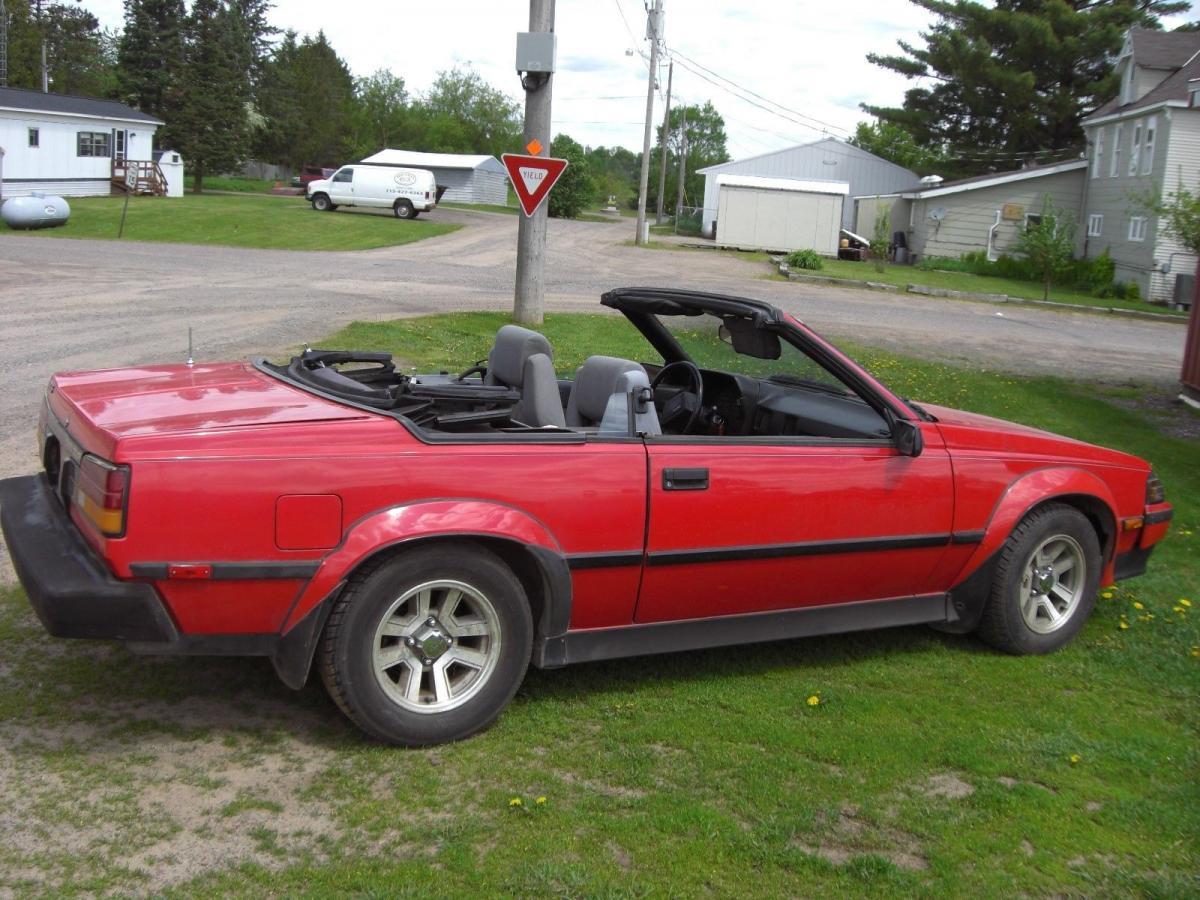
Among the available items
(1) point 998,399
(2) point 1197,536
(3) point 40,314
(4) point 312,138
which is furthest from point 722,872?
(4) point 312,138

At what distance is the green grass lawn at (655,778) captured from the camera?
3.27 m

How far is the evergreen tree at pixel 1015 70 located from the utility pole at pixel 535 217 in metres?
40.5

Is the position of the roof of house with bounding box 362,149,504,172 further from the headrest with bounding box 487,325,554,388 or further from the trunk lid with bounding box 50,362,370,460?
the trunk lid with bounding box 50,362,370,460

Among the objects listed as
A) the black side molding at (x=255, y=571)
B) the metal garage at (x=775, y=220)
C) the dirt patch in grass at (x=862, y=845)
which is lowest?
the dirt patch in grass at (x=862, y=845)

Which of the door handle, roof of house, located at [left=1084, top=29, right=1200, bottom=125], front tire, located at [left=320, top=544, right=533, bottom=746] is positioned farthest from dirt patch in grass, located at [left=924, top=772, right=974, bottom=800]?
roof of house, located at [left=1084, top=29, right=1200, bottom=125]

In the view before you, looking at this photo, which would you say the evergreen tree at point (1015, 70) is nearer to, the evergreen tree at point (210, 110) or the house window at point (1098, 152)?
the house window at point (1098, 152)

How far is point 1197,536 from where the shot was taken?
746cm

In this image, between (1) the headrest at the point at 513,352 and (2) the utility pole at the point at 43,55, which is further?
(2) the utility pole at the point at 43,55

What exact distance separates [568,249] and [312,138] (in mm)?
45279

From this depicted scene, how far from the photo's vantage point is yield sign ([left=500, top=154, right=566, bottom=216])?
12.6 m

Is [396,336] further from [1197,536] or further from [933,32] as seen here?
[933,32]

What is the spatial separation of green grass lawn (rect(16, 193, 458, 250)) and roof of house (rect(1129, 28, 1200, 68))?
77.8ft

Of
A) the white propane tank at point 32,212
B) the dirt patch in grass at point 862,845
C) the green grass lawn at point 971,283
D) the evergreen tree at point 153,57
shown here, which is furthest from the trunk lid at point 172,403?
the evergreen tree at point 153,57

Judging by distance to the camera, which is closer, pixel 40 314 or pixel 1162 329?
pixel 40 314
